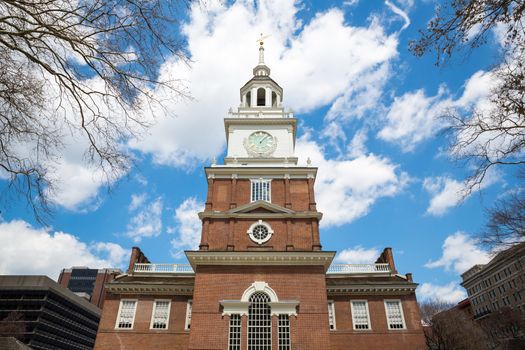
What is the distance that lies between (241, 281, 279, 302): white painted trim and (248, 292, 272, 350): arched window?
0.21 metres

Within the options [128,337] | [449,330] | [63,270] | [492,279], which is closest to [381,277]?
[128,337]

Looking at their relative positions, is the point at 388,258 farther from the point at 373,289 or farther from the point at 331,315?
the point at 331,315

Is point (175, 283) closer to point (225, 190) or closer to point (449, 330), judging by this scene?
point (225, 190)

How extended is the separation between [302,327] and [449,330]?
31.2 metres

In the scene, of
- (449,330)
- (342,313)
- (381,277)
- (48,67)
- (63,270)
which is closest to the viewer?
(48,67)

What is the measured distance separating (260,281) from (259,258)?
124cm

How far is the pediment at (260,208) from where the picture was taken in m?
22.6

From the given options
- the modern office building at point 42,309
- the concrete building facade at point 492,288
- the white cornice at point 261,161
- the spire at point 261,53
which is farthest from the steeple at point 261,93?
the modern office building at point 42,309

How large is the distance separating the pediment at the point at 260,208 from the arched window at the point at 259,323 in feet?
16.4

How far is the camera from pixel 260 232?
22.2 meters

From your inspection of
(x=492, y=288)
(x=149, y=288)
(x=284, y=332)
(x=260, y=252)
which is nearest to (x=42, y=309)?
(x=149, y=288)

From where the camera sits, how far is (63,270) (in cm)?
13412

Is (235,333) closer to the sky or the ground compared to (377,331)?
closer to the ground

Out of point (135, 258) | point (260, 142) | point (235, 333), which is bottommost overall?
point (235, 333)
